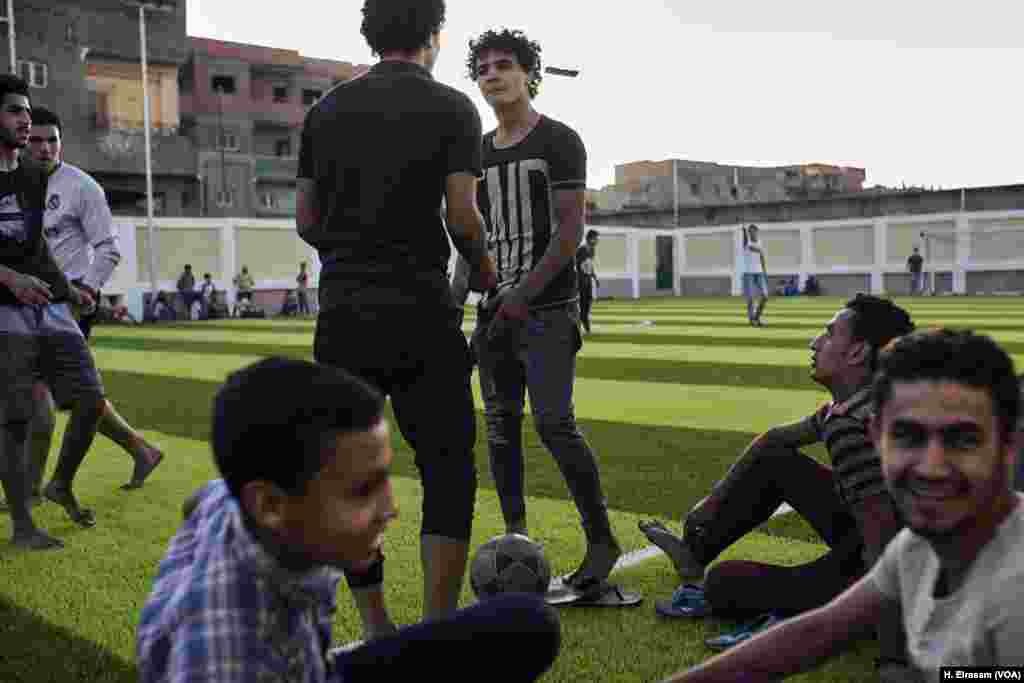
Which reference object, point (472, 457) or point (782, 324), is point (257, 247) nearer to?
point (782, 324)

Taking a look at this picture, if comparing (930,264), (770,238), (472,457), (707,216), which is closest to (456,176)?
(472,457)

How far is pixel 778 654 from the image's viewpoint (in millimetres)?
1846

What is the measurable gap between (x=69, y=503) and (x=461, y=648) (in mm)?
3796

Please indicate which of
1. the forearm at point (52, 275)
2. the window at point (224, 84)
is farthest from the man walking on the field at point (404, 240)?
the window at point (224, 84)

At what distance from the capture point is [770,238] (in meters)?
45.1

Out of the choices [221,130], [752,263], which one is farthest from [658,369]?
[221,130]

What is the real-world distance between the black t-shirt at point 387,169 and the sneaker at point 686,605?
54.4 inches

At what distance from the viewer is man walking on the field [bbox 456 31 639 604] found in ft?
13.1

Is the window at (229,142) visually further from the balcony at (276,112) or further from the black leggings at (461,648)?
the black leggings at (461,648)

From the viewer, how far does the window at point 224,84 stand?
52975 mm

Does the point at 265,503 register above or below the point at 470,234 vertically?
below

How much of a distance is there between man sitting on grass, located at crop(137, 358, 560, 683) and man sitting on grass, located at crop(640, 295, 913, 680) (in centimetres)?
158

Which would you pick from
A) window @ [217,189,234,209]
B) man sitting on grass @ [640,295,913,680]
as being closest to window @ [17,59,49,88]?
window @ [217,189,234,209]

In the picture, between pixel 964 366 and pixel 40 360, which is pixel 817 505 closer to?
pixel 964 366
